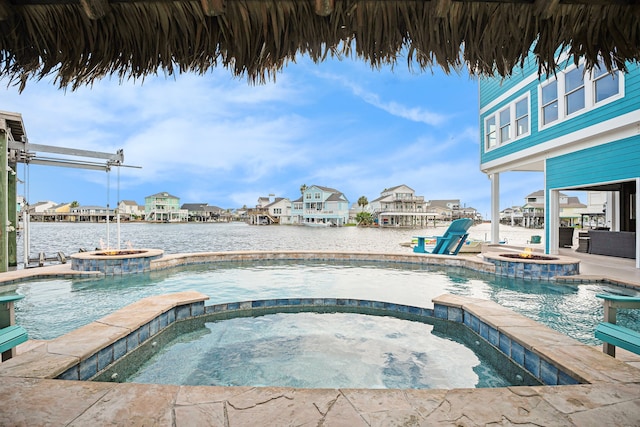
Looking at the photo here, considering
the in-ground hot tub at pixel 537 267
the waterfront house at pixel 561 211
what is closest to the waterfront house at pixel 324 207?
the waterfront house at pixel 561 211

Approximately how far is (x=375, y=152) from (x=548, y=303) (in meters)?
69.7

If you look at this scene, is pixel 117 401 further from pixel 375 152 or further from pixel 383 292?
pixel 375 152

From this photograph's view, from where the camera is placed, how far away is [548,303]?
547 centimetres

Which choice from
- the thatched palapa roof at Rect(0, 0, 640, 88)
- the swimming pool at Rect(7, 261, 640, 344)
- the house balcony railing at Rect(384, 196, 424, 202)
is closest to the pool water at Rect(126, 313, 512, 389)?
the swimming pool at Rect(7, 261, 640, 344)

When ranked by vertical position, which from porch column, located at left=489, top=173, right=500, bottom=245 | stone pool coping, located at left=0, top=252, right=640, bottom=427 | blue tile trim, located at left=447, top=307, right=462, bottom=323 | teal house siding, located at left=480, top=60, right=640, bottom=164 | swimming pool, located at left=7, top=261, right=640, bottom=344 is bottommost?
swimming pool, located at left=7, top=261, right=640, bottom=344

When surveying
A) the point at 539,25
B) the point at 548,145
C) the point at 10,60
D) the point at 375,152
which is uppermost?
the point at 375,152

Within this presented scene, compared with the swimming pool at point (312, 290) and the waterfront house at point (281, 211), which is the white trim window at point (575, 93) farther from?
the waterfront house at point (281, 211)

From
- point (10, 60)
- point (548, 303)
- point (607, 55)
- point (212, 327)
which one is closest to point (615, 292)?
point (548, 303)

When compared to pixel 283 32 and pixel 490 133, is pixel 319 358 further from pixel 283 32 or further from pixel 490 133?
pixel 490 133

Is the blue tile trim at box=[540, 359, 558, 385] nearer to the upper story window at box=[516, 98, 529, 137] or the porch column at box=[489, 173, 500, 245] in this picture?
the upper story window at box=[516, 98, 529, 137]

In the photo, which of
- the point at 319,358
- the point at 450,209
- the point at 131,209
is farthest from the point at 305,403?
the point at 131,209

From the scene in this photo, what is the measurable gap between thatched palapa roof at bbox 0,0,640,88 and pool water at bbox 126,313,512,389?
273cm

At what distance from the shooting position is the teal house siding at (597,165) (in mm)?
7938

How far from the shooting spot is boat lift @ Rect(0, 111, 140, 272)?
7020 millimetres
